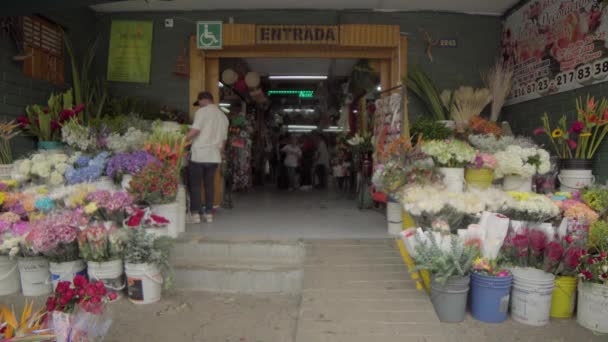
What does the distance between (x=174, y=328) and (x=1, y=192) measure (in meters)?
2.55

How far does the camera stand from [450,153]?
448 centimetres

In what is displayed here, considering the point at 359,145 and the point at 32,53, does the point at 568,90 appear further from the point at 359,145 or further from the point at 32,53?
the point at 32,53

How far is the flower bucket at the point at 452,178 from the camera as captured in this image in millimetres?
4461

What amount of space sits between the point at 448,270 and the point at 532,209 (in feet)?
3.73

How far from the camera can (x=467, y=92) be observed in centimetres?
619

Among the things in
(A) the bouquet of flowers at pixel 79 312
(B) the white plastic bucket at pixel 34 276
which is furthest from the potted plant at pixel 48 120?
(A) the bouquet of flowers at pixel 79 312

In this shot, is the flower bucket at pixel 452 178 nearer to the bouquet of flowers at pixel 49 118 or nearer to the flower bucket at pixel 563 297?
the flower bucket at pixel 563 297

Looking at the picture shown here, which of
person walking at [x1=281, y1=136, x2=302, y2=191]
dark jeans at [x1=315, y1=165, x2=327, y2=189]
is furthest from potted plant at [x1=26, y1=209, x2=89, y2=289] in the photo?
dark jeans at [x1=315, y1=165, x2=327, y2=189]

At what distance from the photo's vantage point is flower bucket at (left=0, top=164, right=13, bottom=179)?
4.69 meters

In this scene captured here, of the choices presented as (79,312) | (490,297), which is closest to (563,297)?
(490,297)

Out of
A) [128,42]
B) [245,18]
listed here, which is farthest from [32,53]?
[245,18]

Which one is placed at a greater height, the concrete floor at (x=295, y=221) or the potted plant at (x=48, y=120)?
the potted plant at (x=48, y=120)

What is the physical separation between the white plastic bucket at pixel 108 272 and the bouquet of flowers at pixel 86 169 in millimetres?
1187

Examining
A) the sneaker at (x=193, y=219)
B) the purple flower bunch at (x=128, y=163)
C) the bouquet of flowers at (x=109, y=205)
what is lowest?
the sneaker at (x=193, y=219)
